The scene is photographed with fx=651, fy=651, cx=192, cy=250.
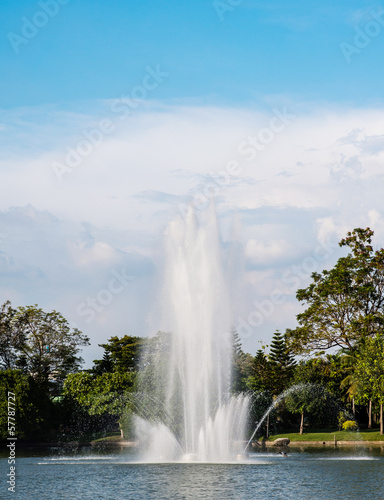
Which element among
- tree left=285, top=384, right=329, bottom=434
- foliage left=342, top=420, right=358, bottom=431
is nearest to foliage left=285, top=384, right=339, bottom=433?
tree left=285, top=384, right=329, bottom=434

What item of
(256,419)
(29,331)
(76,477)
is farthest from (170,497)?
(29,331)

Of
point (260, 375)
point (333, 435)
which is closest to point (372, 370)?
point (333, 435)

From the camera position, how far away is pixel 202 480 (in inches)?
1113

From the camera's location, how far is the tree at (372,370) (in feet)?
180

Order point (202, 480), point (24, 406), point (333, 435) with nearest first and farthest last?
point (202, 480) < point (24, 406) < point (333, 435)

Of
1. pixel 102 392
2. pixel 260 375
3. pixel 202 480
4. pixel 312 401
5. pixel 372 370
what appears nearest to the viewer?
pixel 202 480

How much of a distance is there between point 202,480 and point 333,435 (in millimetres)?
34362

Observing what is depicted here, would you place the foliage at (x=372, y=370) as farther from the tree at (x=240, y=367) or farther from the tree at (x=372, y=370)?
the tree at (x=240, y=367)

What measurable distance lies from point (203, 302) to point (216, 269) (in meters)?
2.05

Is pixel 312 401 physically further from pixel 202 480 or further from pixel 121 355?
pixel 202 480

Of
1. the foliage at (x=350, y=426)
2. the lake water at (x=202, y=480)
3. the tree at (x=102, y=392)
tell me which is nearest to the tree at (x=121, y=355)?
the tree at (x=102, y=392)

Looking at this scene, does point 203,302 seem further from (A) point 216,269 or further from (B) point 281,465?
(B) point 281,465

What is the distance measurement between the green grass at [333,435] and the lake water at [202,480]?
1933cm

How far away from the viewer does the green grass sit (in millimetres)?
56406
